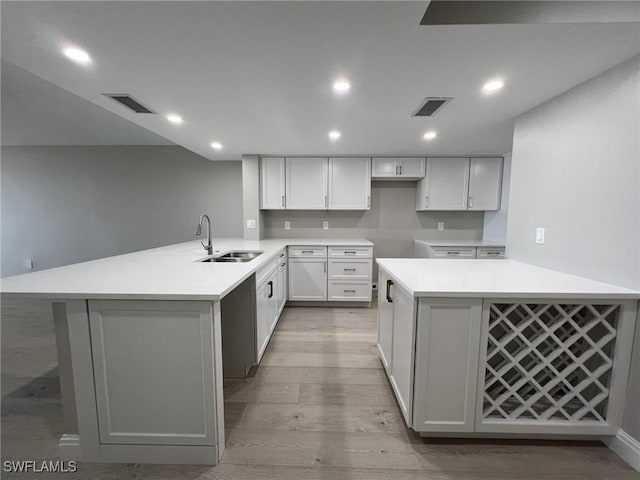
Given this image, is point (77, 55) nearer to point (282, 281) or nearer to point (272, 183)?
point (272, 183)

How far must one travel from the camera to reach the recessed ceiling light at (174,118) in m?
2.18

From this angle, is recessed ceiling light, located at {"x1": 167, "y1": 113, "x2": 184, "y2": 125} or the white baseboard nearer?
the white baseboard

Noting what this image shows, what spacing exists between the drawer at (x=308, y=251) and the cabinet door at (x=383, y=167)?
131cm

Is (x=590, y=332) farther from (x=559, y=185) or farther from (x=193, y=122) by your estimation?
(x=193, y=122)

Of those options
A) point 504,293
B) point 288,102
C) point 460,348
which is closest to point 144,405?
point 460,348

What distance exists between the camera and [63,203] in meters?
4.26

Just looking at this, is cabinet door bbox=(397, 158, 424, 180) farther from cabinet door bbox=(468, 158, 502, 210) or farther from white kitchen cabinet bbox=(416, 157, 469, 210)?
cabinet door bbox=(468, 158, 502, 210)

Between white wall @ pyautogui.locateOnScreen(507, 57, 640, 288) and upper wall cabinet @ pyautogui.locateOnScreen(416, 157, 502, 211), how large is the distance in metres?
1.51

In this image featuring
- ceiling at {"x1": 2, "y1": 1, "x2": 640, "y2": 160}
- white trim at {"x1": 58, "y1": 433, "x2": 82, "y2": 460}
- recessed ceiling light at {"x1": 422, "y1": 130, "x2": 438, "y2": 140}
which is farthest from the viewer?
recessed ceiling light at {"x1": 422, "y1": 130, "x2": 438, "y2": 140}

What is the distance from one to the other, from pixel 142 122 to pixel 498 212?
4.47m

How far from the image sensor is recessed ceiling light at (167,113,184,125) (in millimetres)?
2180

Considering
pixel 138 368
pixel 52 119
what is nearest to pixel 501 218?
pixel 138 368

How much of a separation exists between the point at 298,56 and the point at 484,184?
10.9 ft

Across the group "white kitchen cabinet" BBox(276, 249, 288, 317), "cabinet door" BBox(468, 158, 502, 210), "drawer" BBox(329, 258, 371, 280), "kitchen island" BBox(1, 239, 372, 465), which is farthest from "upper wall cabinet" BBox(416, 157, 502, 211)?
"kitchen island" BBox(1, 239, 372, 465)
